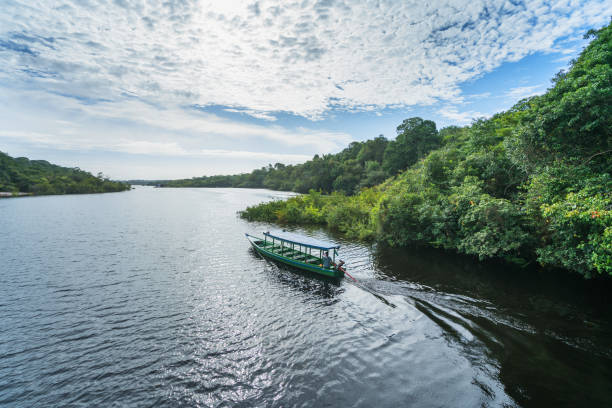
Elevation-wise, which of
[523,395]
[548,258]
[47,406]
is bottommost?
[47,406]

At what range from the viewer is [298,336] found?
38.2 feet

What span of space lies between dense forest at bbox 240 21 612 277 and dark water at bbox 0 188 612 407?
2.92m

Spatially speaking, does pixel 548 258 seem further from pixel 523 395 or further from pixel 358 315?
pixel 358 315

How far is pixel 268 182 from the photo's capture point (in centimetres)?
15888

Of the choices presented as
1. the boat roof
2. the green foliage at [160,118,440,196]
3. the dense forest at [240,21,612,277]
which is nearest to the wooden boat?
the boat roof

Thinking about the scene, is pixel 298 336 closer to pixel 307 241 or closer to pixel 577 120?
pixel 307 241

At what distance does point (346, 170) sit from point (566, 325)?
3453 inches

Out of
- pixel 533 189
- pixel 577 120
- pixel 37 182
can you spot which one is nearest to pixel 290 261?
pixel 533 189

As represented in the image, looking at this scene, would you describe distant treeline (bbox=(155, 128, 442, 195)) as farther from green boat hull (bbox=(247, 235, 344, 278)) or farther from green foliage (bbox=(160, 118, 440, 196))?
green boat hull (bbox=(247, 235, 344, 278))

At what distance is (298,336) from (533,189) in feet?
53.6

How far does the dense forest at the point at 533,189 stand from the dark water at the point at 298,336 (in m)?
2.92

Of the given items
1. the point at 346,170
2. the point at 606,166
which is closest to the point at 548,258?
the point at 606,166

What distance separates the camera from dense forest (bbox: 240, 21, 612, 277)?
11.9m

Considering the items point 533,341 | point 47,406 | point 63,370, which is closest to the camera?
point 47,406
